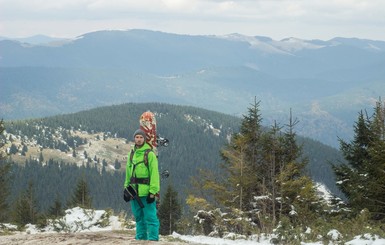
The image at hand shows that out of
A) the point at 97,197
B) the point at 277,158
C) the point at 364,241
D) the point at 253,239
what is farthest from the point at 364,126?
the point at 97,197

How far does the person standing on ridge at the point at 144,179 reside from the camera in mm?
11031

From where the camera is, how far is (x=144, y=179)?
11.1 meters

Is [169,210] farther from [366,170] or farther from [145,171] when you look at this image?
[145,171]

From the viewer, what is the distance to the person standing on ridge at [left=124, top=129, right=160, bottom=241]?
11.0 meters

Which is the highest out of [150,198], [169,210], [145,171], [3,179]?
[145,171]

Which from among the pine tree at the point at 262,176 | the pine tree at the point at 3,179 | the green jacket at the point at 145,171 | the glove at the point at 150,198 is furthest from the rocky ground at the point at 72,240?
the pine tree at the point at 3,179

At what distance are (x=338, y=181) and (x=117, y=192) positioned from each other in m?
168

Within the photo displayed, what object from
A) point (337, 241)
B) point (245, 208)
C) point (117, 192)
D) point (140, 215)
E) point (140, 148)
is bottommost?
point (117, 192)

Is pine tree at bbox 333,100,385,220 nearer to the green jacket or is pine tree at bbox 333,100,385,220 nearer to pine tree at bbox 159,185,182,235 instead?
the green jacket

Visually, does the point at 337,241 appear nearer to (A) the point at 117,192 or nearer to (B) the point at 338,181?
(B) the point at 338,181

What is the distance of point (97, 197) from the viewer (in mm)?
176750

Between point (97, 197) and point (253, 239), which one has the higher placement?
point (253, 239)

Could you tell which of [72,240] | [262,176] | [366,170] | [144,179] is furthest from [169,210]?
[144,179]

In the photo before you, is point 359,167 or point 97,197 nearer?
point 359,167
